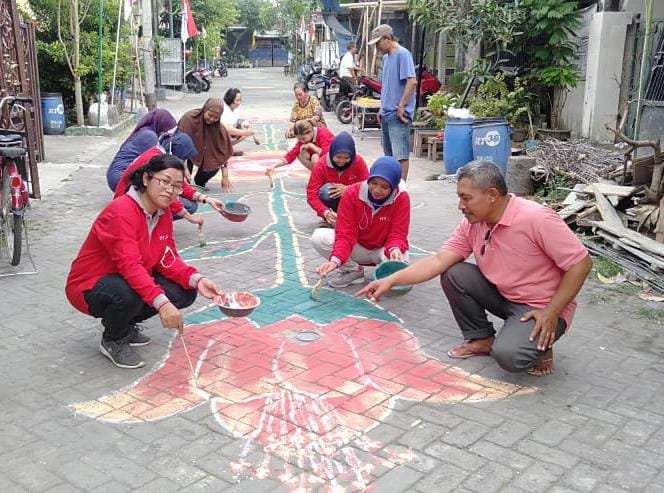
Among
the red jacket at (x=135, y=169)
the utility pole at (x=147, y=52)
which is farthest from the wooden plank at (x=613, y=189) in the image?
the utility pole at (x=147, y=52)

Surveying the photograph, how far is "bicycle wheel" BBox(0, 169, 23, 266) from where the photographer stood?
5117mm

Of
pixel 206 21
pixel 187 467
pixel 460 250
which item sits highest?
pixel 206 21

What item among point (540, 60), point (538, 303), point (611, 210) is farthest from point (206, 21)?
point (538, 303)

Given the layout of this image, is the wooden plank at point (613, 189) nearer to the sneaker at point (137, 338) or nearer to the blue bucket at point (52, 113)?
the sneaker at point (137, 338)

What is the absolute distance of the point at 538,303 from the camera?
3381mm

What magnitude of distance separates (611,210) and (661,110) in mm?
2547

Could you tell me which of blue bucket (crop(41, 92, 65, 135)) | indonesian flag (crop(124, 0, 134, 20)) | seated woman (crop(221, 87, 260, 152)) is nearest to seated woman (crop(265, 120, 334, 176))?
seated woman (crop(221, 87, 260, 152))

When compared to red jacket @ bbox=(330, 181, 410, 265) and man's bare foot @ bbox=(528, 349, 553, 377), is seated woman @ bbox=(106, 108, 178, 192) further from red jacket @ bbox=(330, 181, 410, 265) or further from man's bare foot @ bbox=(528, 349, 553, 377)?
man's bare foot @ bbox=(528, 349, 553, 377)

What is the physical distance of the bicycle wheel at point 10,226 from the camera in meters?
5.12

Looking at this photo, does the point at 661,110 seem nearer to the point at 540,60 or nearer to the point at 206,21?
the point at 540,60

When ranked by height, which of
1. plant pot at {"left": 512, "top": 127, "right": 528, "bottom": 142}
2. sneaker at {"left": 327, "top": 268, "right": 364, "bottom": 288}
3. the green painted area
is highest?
plant pot at {"left": 512, "top": 127, "right": 528, "bottom": 142}

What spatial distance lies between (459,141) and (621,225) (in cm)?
364

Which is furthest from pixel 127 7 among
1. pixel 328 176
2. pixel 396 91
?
pixel 328 176

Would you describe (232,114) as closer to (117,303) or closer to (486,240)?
(117,303)
